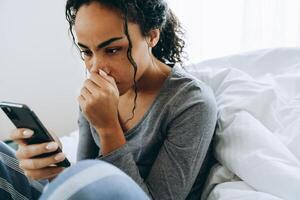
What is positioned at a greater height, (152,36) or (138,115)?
(152,36)

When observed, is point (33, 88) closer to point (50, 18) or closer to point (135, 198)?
point (50, 18)

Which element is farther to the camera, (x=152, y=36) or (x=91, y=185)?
(x=152, y=36)

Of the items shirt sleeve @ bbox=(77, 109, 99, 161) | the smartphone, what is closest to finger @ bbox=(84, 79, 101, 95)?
the smartphone

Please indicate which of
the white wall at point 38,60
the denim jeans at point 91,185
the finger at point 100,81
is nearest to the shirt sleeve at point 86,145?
the finger at point 100,81

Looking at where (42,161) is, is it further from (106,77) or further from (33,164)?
(106,77)

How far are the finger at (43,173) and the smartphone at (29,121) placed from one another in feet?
0.06

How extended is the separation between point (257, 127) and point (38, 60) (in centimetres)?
122

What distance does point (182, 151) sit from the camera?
0.73 metres

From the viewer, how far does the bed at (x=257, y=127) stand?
0.67m

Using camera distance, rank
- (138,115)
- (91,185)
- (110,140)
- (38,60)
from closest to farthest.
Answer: (91,185) → (110,140) → (138,115) → (38,60)

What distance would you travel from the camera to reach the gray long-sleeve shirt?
725 millimetres

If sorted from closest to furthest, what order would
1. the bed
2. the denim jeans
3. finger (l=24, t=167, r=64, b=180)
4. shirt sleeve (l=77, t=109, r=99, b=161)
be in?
the denim jeans, the bed, finger (l=24, t=167, r=64, b=180), shirt sleeve (l=77, t=109, r=99, b=161)

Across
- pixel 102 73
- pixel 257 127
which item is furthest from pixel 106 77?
pixel 257 127

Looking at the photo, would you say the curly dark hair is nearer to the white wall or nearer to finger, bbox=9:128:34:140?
finger, bbox=9:128:34:140
